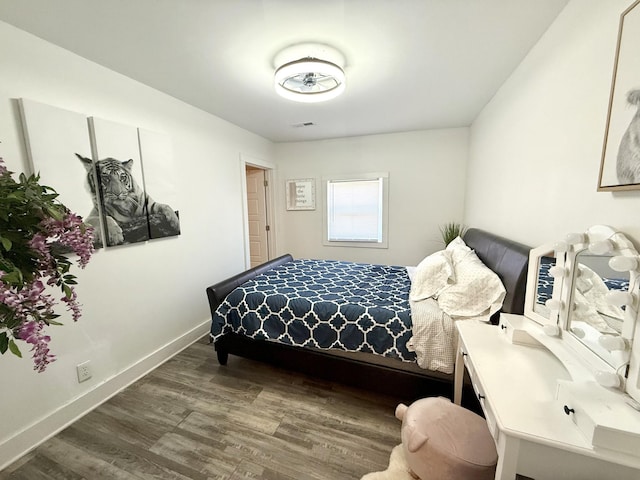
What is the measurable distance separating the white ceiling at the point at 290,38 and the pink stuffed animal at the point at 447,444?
2134 mm

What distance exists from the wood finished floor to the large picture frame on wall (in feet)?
5.62

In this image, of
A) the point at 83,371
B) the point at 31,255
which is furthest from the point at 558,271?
the point at 83,371

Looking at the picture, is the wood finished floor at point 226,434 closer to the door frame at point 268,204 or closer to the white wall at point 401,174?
the door frame at point 268,204

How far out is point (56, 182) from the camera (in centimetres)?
159

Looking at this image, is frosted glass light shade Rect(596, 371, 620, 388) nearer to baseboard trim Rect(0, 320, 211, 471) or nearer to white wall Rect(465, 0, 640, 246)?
white wall Rect(465, 0, 640, 246)

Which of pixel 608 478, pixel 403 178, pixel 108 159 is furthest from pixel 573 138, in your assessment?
pixel 108 159

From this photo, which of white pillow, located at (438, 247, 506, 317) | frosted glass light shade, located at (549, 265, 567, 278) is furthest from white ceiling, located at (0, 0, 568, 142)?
white pillow, located at (438, 247, 506, 317)

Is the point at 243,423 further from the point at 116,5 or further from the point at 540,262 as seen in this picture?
the point at 116,5

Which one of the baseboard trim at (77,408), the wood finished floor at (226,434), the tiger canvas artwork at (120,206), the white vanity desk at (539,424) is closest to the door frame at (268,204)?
the tiger canvas artwork at (120,206)

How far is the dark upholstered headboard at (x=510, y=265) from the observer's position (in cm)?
143

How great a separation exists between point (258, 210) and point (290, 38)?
2988 mm

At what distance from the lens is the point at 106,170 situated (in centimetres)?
184

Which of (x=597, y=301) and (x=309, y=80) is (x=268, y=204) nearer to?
(x=309, y=80)

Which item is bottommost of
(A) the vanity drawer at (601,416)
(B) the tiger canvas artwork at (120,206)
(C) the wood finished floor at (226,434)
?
(C) the wood finished floor at (226,434)
